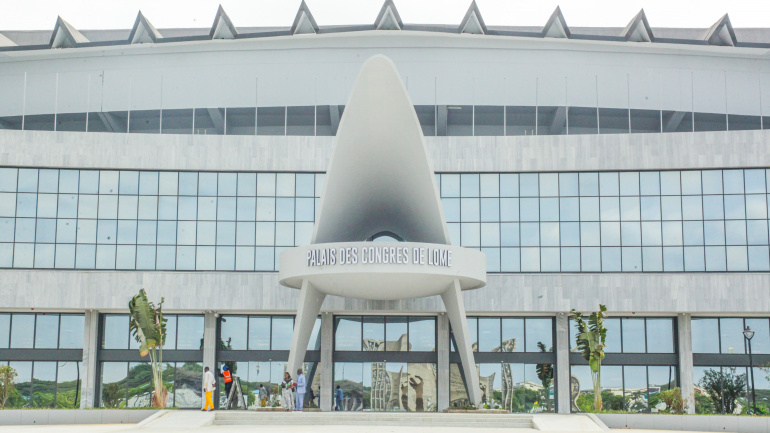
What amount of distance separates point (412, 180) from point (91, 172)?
54.7ft

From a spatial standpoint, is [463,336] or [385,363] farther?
[385,363]

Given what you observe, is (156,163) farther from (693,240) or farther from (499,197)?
(693,240)

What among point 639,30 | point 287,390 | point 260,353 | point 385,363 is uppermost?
point 639,30

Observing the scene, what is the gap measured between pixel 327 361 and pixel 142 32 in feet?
78.8

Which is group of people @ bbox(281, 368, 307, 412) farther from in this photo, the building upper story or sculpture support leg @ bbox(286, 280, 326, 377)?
the building upper story

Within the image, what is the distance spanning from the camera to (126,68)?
171 feet

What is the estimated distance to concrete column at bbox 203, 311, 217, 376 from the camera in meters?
41.8

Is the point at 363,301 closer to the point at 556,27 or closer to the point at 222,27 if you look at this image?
the point at 222,27

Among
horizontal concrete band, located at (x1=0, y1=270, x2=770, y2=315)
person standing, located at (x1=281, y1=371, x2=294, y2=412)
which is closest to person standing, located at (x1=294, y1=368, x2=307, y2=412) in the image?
person standing, located at (x1=281, y1=371, x2=294, y2=412)

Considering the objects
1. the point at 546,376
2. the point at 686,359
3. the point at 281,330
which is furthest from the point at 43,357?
the point at 686,359

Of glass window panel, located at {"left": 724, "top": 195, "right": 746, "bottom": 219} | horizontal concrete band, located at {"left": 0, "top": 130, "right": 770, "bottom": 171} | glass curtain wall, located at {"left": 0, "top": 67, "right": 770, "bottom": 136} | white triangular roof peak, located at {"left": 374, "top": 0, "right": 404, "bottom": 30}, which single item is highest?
white triangular roof peak, located at {"left": 374, "top": 0, "right": 404, "bottom": 30}

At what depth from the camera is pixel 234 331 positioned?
42.8 m

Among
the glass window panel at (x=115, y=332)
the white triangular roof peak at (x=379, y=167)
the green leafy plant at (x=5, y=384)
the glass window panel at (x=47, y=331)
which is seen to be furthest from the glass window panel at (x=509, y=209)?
the green leafy plant at (x=5, y=384)

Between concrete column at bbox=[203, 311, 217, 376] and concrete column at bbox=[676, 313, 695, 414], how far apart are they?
22.4m
